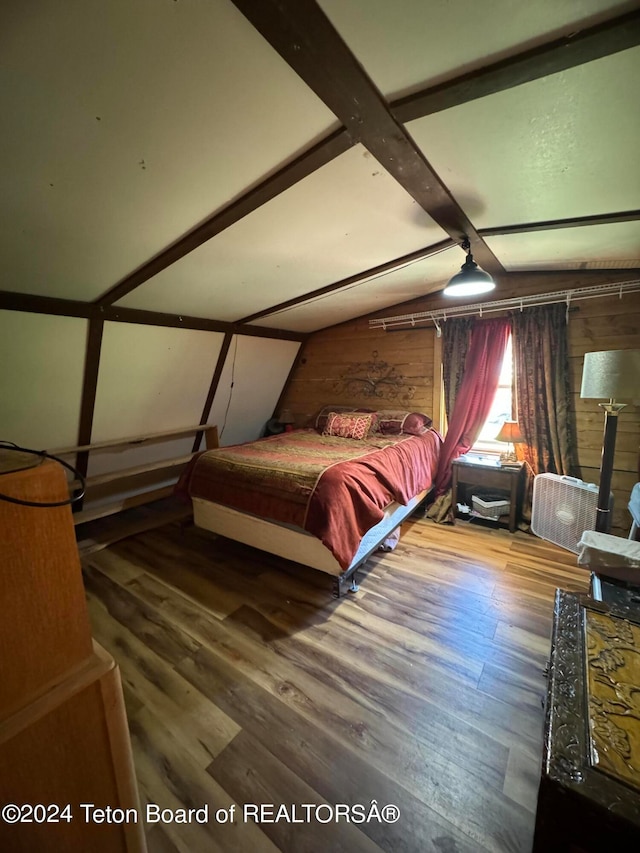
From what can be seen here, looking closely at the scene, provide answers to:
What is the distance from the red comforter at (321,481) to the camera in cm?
197

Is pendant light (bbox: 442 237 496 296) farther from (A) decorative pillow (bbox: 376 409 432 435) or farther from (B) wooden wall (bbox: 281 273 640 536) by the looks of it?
(A) decorative pillow (bbox: 376 409 432 435)

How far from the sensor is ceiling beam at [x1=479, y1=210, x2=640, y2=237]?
1.66 m

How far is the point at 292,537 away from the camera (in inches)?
85.1

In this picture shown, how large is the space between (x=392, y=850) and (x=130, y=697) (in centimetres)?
116

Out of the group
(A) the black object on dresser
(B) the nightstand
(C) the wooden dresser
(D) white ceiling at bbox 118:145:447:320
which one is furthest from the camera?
(B) the nightstand

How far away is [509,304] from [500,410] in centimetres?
97

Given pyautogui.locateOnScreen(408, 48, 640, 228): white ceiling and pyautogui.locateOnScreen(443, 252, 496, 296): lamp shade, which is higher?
pyautogui.locateOnScreen(408, 48, 640, 228): white ceiling

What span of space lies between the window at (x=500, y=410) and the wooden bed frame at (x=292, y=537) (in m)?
1.26

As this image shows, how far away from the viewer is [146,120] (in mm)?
1020

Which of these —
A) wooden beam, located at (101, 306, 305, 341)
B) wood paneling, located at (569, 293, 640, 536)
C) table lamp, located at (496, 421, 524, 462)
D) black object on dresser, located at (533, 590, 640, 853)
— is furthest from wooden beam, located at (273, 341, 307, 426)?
black object on dresser, located at (533, 590, 640, 853)

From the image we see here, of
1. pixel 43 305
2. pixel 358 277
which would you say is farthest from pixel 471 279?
pixel 43 305

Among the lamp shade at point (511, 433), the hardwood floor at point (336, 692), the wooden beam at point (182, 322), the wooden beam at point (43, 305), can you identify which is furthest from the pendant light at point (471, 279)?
the wooden beam at point (43, 305)

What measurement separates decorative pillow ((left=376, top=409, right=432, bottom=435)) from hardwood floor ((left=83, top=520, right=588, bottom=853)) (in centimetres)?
125

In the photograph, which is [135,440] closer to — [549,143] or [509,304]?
[549,143]
